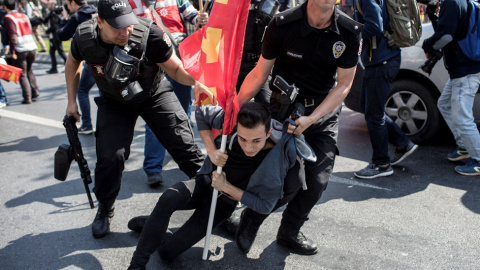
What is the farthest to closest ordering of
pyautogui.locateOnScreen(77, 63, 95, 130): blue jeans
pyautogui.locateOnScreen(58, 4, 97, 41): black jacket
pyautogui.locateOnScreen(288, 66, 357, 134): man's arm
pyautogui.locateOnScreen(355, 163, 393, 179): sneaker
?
1. pyautogui.locateOnScreen(77, 63, 95, 130): blue jeans
2. pyautogui.locateOnScreen(58, 4, 97, 41): black jacket
3. pyautogui.locateOnScreen(355, 163, 393, 179): sneaker
4. pyautogui.locateOnScreen(288, 66, 357, 134): man's arm

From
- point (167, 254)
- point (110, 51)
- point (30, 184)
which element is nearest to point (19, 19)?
point (30, 184)

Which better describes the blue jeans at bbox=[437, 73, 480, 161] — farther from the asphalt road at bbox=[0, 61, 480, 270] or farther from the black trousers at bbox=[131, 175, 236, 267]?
the black trousers at bbox=[131, 175, 236, 267]

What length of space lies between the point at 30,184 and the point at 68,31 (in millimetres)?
1878

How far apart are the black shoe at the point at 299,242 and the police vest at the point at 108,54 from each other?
1.42 metres

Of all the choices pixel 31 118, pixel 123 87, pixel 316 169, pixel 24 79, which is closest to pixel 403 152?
pixel 316 169

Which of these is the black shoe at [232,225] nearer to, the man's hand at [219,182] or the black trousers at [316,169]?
the black trousers at [316,169]

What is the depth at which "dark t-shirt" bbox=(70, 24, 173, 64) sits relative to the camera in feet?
9.96

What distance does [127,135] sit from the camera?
320 centimetres

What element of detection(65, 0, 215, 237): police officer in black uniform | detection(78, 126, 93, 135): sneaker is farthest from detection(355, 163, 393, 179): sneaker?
detection(78, 126, 93, 135): sneaker

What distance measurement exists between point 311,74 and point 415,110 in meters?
2.50

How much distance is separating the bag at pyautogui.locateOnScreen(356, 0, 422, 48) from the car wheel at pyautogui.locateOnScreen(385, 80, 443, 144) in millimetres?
993

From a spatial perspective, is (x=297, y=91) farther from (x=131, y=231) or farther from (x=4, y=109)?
(x=4, y=109)

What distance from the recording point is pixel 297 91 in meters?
2.77

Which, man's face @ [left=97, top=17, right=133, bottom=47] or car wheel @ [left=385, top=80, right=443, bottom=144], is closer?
man's face @ [left=97, top=17, right=133, bottom=47]
